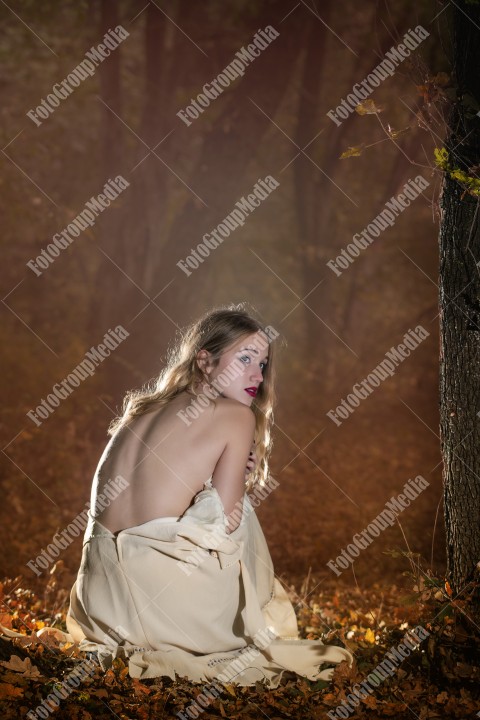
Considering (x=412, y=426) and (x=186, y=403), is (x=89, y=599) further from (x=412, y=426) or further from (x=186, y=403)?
(x=412, y=426)

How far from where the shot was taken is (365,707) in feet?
9.64

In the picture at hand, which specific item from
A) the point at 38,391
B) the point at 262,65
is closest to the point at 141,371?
the point at 38,391

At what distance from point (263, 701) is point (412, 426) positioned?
8.97m
